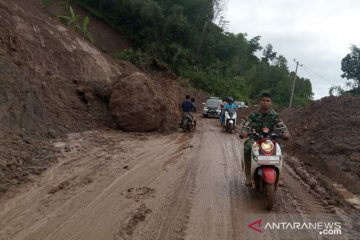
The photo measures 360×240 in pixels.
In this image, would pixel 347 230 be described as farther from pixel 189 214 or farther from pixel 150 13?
pixel 150 13

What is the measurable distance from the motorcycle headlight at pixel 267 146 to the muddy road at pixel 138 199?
1.01 metres

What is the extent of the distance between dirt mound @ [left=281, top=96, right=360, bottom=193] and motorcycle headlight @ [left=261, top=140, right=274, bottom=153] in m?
2.95

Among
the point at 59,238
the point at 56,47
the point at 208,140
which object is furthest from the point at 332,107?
the point at 59,238

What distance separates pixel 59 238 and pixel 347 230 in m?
4.13

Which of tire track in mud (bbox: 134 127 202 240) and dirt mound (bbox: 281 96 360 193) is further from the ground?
dirt mound (bbox: 281 96 360 193)

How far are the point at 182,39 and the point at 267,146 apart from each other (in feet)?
131

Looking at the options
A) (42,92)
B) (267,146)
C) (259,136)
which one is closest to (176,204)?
(267,146)

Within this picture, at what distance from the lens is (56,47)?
18.7 meters

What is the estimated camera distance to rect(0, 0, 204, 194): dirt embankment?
963cm

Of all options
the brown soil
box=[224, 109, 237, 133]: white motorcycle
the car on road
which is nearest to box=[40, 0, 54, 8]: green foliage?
the brown soil

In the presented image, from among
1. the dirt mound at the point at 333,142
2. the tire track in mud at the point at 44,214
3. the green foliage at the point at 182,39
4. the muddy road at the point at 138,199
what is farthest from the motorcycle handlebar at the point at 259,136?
the green foliage at the point at 182,39

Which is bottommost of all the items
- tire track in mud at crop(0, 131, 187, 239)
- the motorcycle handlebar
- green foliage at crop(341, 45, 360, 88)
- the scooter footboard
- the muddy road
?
tire track in mud at crop(0, 131, 187, 239)

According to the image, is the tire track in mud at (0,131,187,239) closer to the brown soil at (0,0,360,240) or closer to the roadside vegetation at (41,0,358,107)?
the brown soil at (0,0,360,240)

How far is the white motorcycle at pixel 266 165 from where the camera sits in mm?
6398
